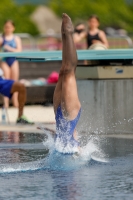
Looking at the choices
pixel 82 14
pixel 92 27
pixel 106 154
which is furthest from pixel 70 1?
pixel 106 154

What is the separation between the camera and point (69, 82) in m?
7.33

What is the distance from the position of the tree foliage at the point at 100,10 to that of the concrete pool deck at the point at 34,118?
2412 inches

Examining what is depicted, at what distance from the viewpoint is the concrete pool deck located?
36.1ft

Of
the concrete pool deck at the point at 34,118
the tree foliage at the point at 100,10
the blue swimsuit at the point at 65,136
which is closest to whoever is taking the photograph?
the blue swimsuit at the point at 65,136

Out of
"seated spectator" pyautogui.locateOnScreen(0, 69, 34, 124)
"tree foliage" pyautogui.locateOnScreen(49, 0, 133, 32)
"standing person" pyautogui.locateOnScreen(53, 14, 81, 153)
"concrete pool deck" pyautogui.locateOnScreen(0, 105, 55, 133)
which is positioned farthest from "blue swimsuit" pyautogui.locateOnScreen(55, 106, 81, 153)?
"tree foliage" pyautogui.locateOnScreen(49, 0, 133, 32)

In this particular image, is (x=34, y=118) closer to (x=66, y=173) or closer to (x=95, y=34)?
(x=95, y=34)

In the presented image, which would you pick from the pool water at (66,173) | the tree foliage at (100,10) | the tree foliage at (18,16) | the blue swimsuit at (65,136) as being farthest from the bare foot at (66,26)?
the tree foliage at (100,10)

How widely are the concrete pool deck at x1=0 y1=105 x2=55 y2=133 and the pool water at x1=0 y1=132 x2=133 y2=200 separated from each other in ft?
5.98

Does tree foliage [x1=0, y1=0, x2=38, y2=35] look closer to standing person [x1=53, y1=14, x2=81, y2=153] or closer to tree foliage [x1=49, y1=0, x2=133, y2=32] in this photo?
tree foliage [x1=49, y1=0, x2=133, y2=32]

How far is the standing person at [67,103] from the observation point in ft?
23.7

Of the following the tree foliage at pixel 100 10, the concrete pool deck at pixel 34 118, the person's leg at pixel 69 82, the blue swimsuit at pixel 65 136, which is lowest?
the concrete pool deck at pixel 34 118

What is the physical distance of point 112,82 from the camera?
10164mm

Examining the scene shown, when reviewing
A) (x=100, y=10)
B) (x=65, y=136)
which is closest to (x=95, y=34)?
(x=65, y=136)

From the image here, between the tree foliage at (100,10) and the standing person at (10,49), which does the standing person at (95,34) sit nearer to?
the standing person at (10,49)
